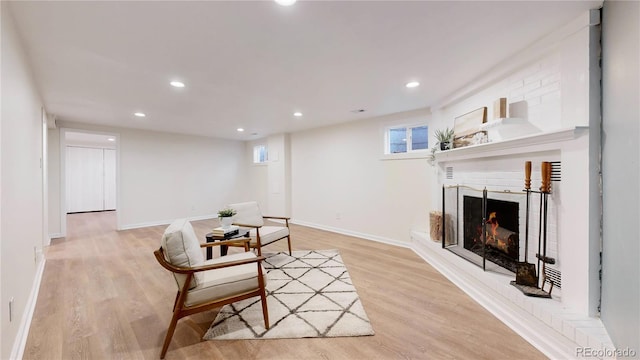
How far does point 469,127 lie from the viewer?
10.2 feet

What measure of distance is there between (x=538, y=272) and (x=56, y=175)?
7585 mm

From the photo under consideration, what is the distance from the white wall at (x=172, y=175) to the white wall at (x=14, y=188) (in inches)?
146

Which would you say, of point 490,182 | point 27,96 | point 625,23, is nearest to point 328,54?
point 625,23

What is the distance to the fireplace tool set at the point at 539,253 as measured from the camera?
6.66 ft

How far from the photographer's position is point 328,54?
89.6 inches

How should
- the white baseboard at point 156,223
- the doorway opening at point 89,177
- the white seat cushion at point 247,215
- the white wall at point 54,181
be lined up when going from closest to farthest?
the white seat cushion at point 247,215, the white wall at point 54,181, the white baseboard at point 156,223, the doorway opening at point 89,177

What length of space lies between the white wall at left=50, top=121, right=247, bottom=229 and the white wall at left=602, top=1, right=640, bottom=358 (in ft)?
24.3

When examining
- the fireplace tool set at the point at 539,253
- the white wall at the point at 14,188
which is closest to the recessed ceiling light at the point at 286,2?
the white wall at the point at 14,188

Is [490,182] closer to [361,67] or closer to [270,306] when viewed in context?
[361,67]

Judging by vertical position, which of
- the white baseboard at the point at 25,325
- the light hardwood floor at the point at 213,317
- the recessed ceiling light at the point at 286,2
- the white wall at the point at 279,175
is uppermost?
the recessed ceiling light at the point at 286,2

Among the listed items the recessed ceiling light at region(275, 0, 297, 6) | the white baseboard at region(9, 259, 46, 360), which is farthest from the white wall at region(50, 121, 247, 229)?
the recessed ceiling light at region(275, 0, 297, 6)

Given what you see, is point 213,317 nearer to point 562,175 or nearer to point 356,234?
point 562,175

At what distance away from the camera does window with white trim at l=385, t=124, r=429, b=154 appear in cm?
426

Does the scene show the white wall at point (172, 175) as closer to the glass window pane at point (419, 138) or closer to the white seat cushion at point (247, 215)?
the white seat cushion at point (247, 215)
